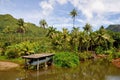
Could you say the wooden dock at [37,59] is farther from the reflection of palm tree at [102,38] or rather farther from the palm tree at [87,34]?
the reflection of palm tree at [102,38]

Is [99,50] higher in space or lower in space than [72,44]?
lower

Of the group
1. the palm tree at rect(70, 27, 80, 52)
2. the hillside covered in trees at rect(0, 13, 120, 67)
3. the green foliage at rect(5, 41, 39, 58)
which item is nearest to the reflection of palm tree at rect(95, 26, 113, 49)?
the hillside covered in trees at rect(0, 13, 120, 67)

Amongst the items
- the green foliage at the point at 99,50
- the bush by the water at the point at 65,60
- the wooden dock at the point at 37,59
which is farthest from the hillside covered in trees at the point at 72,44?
the wooden dock at the point at 37,59

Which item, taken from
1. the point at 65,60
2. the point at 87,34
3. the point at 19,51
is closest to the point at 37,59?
the point at 65,60

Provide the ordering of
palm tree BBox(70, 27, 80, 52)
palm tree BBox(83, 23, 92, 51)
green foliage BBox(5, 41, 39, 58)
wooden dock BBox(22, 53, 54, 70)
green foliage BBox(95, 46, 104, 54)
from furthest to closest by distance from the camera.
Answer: green foliage BBox(95, 46, 104, 54), palm tree BBox(83, 23, 92, 51), palm tree BBox(70, 27, 80, 52), green foliage BBox(5, 41, 39, 58), wooden dock BBox(22, 53, 54, 70)

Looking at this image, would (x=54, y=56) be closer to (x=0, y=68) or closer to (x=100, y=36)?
(x=0, y=68)

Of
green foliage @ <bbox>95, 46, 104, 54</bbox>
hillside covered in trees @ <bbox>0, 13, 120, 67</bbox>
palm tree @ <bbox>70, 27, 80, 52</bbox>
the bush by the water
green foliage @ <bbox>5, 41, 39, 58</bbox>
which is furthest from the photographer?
green foliage @ <bbox>95, 46, 104, 54</bbox>

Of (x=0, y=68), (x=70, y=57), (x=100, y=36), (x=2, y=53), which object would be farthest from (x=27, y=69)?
(x=100, y=36)

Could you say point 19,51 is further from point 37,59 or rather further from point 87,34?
point 87,34

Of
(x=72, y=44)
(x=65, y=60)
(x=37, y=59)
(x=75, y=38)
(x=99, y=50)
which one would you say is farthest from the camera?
(x=99, y=50)

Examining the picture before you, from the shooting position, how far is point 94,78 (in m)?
33.5

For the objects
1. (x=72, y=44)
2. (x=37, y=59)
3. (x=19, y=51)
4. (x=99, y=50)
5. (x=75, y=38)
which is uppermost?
(x=75, y=38)

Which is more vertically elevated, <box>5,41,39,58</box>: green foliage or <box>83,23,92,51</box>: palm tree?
<box>83,23,92,51</box>: palm tree

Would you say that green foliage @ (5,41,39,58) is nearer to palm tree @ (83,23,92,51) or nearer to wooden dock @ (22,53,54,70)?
wooden dock @ (22,53,54,70)
